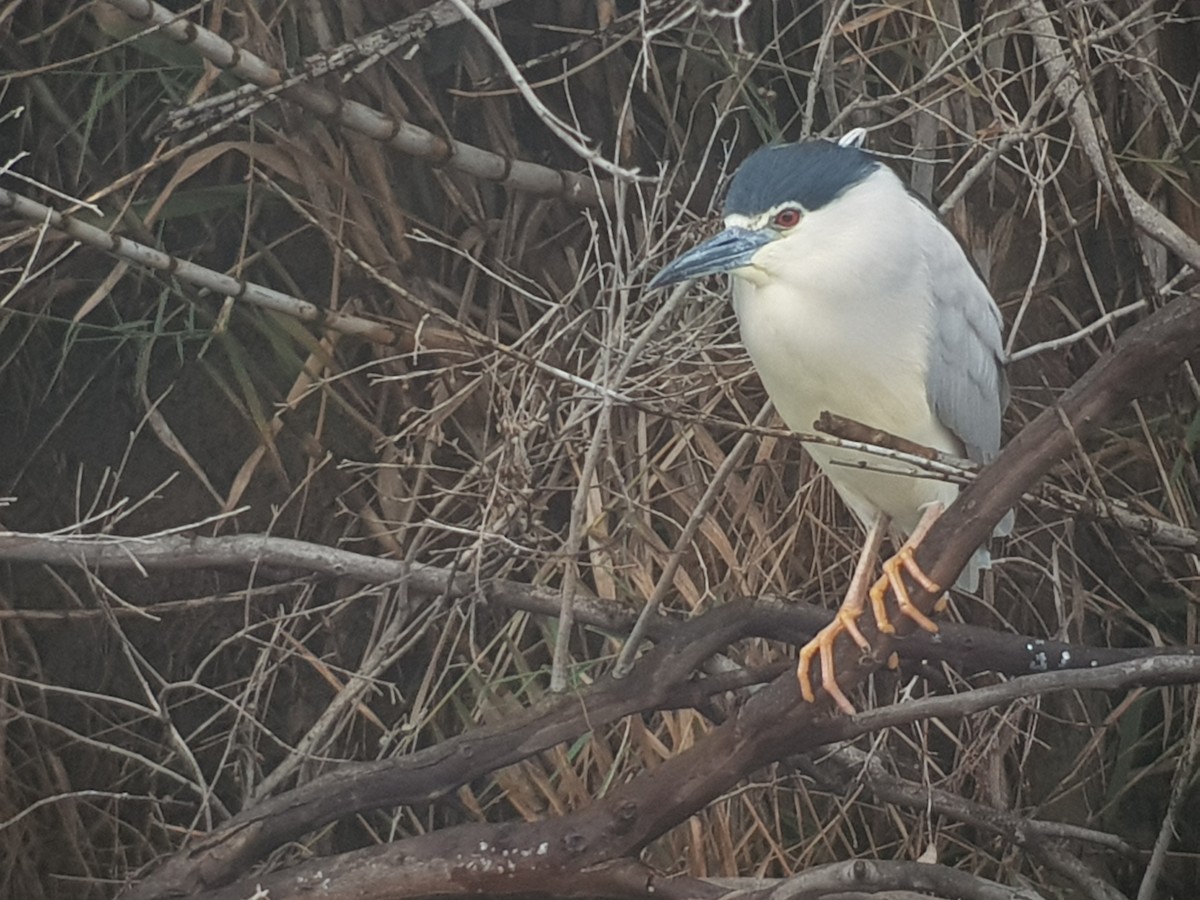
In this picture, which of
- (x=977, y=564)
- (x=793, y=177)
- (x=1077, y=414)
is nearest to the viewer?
(x=1077, y=414)

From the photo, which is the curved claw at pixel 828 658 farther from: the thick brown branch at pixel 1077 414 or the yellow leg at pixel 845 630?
the thick brown branch at pixel 1077 414

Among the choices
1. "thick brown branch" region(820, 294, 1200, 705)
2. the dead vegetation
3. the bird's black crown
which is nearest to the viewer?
"thick brown branch" region(820, 294, 1200, 705)

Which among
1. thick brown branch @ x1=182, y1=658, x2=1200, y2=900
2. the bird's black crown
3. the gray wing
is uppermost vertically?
the bird's black crown

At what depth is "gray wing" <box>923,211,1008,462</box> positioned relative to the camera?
1.08 meters

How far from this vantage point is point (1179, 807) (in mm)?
1122

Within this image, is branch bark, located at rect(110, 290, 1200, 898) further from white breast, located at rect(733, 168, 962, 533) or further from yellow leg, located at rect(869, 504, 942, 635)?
white breast, located at rect(733, 168, 962, 533)

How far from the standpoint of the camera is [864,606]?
1.12 m

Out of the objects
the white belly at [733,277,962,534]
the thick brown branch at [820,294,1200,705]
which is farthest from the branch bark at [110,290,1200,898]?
the white belly at [733,277,962,534]

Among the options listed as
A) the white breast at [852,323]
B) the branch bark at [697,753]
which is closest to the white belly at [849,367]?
the white breast at [852,323]

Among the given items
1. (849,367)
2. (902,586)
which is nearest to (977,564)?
(902,586)

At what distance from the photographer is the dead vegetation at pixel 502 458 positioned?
3.71 ft

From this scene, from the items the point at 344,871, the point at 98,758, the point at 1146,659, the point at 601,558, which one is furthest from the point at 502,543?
the point at 1146,659

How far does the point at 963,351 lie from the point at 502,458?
1.19 ft

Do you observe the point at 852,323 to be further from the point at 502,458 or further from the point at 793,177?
the point at 502,458
